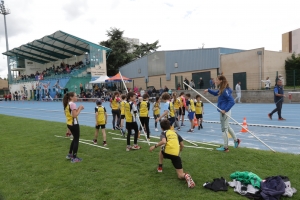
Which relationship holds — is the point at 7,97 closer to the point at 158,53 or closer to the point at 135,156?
the point at 158,53

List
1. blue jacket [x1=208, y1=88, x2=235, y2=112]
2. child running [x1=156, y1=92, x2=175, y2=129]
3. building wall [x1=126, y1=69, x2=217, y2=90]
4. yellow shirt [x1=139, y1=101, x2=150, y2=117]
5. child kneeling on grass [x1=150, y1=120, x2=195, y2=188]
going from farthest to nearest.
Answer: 1. building wall [x1=126, y1=69, x2=217, y2=90]
2. child running [x1=156, y1=92, x2=175, y2=129]
3. yellow shirt [x1=139, y1=101, x2=150, y2=117]
4. blue jacket [x1=208, y1=88, x2=235, y2=112]
5. child kneeling on grass [x1=150, y1=120, x2=195, y2=188]

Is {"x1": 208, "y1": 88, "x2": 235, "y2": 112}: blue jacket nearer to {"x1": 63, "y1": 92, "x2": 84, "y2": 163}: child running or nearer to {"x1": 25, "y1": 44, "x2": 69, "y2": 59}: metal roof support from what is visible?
{"x1": 63, "y1": 92, "x2": 84, "y2": 163}: child running

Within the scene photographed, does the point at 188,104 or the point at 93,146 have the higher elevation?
the point at 188,104

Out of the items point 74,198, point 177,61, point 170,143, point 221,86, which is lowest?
point 74,198

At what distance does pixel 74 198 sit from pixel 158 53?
3044cm

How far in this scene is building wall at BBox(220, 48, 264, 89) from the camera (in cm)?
2355

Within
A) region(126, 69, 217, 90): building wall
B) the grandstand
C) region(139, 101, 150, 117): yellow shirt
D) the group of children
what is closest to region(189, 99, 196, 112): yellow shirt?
the group of children

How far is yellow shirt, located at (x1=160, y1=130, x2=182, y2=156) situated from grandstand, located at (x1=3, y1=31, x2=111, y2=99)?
117 ft

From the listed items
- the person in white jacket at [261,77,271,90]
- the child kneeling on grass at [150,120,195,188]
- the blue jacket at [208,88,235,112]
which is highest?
the person in white jacket at [261,77,271,90]

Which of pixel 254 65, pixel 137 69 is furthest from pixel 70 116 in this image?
pixel 137 69

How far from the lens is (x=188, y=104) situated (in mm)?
11430

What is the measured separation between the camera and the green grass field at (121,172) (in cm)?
442

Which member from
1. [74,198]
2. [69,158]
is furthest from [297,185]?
[69,158]

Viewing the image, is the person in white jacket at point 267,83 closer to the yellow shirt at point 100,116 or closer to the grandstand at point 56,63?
the yellow shirt at point 100,116
